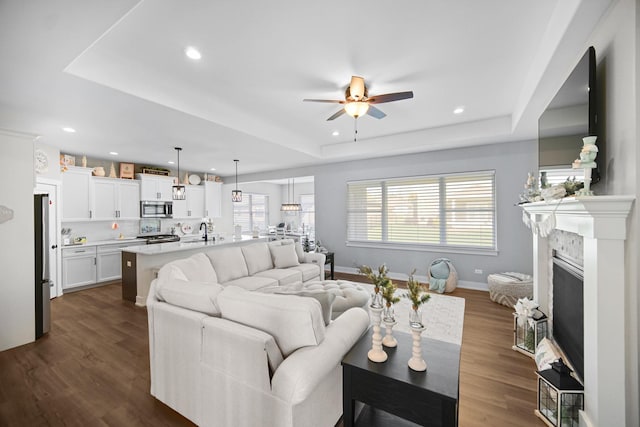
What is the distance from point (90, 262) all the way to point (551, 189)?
716 cm

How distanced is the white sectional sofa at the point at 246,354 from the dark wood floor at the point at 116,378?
1.12ft

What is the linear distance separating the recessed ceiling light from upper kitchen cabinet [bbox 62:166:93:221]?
462cm

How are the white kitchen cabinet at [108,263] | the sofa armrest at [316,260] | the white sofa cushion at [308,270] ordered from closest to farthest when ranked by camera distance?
the white sofa cushion at [308,270]
the sofa armrest at [316,260]
the white kitchen cabinet at [108,263]

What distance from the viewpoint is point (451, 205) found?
5.18 meters

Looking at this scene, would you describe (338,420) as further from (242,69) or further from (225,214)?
(225,214)

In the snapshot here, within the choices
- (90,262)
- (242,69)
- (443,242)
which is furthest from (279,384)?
(90,262)

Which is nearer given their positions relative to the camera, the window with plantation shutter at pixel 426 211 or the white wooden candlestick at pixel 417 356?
the white wooden candlestick at pixel 417 356

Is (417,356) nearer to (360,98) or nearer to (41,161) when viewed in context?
(360,98)

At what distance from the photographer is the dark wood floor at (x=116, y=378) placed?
1892 mm

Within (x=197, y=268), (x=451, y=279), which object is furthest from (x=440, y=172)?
(x=197, y=268)

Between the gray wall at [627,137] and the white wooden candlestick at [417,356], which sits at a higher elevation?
the gray wall at [627,137]

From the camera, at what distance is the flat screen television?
5.60 ft

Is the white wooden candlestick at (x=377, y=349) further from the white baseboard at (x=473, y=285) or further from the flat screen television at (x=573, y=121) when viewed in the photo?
the white baseboard at (x=473, y=285)

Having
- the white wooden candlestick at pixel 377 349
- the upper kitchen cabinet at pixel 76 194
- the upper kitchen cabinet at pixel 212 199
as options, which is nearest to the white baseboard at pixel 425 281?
the white wooden candlestick at pixel 377 349
